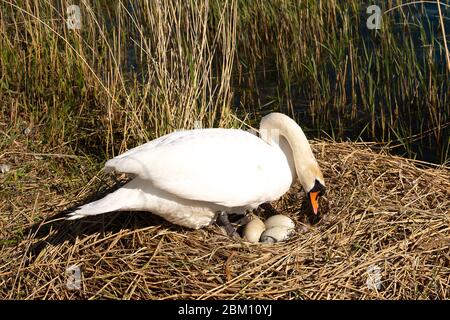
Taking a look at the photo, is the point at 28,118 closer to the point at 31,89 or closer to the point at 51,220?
the point at 31,89

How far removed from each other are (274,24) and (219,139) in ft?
11.2

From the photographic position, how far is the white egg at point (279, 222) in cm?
488

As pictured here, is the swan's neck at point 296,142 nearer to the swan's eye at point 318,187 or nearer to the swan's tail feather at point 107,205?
the swan's eye at point 318,187

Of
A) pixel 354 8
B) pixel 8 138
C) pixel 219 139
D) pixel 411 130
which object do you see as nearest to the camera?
pixel 219 139

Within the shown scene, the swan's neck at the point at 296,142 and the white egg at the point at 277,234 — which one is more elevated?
the swan's neck at the point at 296,142

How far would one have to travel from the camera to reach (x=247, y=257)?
445 cm

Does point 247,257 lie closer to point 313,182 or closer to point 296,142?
point 313,182

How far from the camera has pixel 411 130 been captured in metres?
6.56

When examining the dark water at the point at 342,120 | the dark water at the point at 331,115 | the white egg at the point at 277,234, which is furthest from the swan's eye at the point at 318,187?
the dark water at the point at 331,115

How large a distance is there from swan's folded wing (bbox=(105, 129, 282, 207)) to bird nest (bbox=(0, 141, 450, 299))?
0.34 meters

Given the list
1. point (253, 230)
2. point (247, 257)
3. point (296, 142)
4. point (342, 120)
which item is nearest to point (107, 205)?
point (247, 257)
